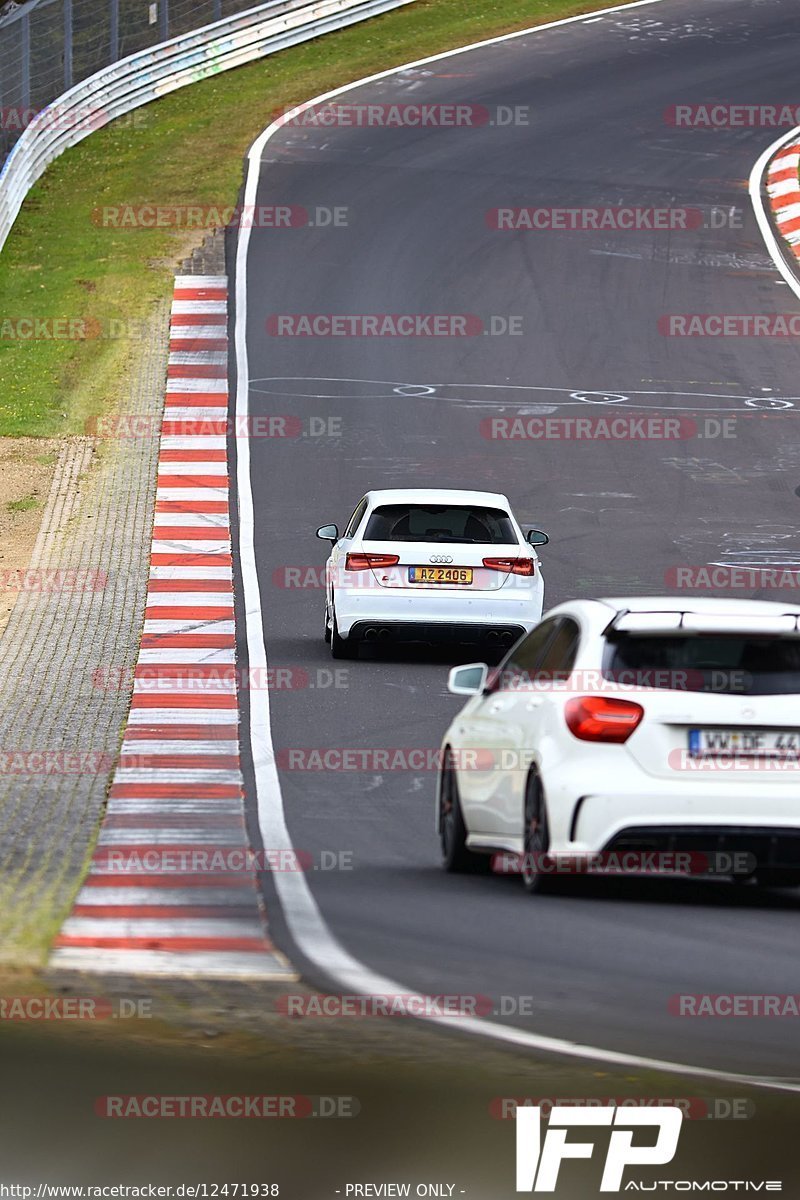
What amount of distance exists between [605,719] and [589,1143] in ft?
13.2

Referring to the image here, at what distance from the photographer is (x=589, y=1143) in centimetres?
658

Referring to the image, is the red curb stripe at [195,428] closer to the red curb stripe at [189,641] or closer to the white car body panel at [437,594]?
the red curb stripe at [189,641]

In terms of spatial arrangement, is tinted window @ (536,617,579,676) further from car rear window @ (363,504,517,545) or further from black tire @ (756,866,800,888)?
car rear window @ (363,504,517,545)

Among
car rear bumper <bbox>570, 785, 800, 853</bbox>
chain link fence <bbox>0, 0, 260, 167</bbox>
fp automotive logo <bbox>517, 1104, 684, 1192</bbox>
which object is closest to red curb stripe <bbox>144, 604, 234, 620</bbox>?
car rear bumper <bbox>570, 785, 800, 853</bbox>

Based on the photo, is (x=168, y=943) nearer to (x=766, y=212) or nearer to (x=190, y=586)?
(x=190, y=586)

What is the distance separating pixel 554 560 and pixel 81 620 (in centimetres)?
519

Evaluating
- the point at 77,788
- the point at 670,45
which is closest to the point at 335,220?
the point at 670,45

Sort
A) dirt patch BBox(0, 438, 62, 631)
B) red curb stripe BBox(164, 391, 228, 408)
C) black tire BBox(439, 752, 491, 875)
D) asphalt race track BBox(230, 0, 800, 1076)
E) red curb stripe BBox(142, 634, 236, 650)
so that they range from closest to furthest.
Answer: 1. asphalt race track BBox(230, 0, 800, 1076)
2. black tire BBox(439, 752, 491, 875)
3. red curb stripe BBox(142, 634, 236, 650)
4. dirt patch BBox(0, 438, 62, 631)
5. red curb stripe BBox(164, 391, 228, 408)

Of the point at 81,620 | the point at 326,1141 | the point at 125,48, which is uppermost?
the point at 125,48

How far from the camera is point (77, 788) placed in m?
14.1

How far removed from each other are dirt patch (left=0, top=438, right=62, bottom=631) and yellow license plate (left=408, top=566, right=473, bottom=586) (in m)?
4.11

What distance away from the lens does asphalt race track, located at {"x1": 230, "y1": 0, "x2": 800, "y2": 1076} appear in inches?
385

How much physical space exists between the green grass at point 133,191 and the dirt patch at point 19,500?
908 millimetres

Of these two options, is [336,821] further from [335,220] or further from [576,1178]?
[335,220]
